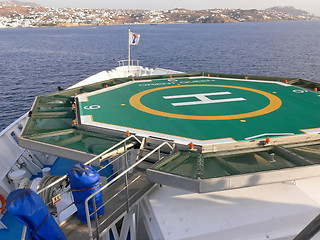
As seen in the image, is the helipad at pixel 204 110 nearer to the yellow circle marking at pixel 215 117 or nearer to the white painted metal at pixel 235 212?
the yellow circle marking at pixel 215 117

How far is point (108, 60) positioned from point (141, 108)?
54206 mm

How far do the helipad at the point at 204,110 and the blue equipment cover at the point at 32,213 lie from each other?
435 centimetres

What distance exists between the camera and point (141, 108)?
447 inches

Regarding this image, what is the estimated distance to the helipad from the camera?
8828 mm

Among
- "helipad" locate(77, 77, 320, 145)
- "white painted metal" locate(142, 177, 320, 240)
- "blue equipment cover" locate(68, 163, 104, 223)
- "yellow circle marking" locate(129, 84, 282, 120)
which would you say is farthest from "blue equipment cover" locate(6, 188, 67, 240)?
"yellow circle marking" locate(129, 84, 282, 120)

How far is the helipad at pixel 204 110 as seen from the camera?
29.0 ft

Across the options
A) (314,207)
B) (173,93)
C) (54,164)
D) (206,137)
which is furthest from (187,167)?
(54,164)

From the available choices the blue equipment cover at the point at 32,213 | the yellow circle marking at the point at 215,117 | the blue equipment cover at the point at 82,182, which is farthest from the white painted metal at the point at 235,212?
the yellow circle marking at the point at 215,117

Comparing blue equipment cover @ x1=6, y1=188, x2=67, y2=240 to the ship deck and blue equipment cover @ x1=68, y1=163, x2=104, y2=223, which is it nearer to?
blue equipment cover @ x1=68, y1=163, x2=104, y2=223

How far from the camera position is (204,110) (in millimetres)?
11070

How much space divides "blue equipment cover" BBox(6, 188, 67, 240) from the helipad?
171 inches

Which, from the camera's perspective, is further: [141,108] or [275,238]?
[141,108]

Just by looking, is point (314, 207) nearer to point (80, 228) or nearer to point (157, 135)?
point (157, 135)

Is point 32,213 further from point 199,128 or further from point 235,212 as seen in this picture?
point 199,128
